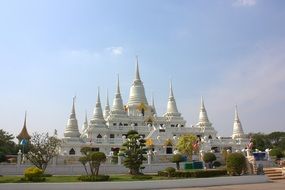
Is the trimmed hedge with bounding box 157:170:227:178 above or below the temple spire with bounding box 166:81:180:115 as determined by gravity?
below

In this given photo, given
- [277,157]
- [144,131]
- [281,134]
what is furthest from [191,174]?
[281,134]

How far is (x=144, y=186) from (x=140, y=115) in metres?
50.2

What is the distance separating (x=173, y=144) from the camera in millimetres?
60750

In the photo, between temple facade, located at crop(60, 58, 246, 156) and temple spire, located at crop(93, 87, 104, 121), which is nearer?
temple facade, located at crop(60, 58, 246, 156)

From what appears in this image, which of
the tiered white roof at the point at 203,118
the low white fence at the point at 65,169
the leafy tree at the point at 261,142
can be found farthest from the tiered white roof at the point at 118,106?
the low white fence at the point at 65,169

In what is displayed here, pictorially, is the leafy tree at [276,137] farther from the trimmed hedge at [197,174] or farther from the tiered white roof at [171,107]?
the trimmed hedge at [197,174]

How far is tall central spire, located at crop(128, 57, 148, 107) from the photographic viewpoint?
7712 centimetres

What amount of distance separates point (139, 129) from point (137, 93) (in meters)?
13.3

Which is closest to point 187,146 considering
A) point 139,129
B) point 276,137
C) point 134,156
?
point 139,129

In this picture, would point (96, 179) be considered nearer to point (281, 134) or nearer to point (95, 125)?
point (95, 125)

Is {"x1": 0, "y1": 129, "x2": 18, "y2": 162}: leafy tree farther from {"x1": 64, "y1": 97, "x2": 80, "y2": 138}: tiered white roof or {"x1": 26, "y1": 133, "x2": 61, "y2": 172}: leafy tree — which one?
{"x1": 26, "y1": 133, "x2": 61, "y2": 172}: leafy tree

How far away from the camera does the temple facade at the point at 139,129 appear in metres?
59.0

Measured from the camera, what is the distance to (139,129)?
6688cm

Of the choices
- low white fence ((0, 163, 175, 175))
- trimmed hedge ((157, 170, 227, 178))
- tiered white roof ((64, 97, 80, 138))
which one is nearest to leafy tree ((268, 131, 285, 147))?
tiered white roof ((64, 97, 80, 138))
